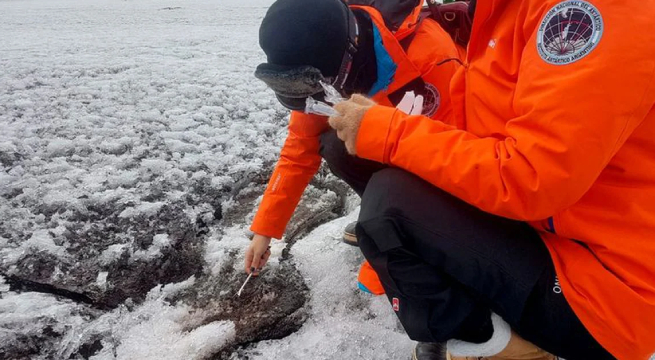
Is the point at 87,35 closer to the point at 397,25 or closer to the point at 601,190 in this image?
the point at 397,25

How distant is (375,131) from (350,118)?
0.08 meters

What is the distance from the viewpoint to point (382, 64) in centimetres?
153

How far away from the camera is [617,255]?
1.06 metres

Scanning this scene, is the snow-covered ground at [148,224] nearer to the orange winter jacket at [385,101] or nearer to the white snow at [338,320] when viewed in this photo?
the white snow at [338,320]

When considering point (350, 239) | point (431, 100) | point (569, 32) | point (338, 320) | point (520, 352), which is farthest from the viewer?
point (350, 239)

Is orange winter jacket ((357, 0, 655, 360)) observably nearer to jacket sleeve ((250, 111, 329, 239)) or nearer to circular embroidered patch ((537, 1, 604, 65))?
circular embroidered patch ((537, 1, 604, 65))

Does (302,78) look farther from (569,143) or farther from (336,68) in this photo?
(569,143)

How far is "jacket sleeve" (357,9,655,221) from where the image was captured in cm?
88

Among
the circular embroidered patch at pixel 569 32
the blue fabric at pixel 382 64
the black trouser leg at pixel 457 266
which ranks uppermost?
the circular embroidered patch at pixel 569 32

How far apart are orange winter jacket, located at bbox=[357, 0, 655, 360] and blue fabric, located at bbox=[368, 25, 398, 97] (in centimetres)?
32

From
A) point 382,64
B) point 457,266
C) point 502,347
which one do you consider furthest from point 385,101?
point 502,347

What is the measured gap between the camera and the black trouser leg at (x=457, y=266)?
1.15 meters

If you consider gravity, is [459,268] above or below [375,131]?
below

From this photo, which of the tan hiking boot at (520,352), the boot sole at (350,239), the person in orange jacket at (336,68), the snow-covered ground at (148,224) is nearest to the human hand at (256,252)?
the person in orange jacket at (336,68)
